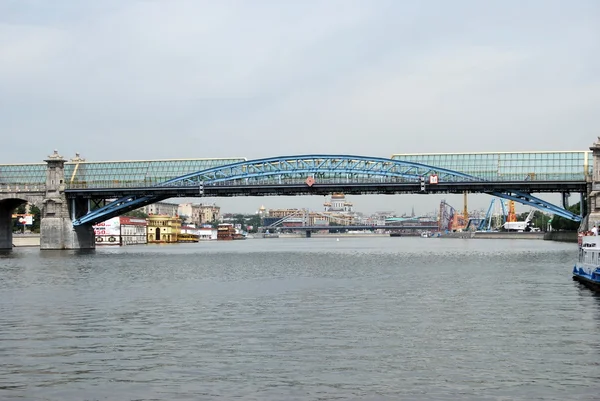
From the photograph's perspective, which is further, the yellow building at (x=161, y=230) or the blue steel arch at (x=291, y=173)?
the yellow building at (x=161, y=230)

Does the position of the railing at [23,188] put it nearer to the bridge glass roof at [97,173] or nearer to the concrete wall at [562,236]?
the bridge glass roof at [97,173]

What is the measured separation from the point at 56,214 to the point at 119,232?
43704 millimetres

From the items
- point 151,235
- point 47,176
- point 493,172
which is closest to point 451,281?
point 493,172

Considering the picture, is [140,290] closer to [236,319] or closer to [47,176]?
[236,319]

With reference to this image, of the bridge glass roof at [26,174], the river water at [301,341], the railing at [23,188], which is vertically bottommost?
the river water at [301,341]

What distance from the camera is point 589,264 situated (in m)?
40.8

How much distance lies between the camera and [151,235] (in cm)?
16988

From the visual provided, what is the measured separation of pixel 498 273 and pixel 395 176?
1643 inches

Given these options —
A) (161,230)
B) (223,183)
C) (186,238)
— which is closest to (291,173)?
(223,183)

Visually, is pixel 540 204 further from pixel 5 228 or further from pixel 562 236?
pixel 562 236

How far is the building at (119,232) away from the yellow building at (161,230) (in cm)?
1302

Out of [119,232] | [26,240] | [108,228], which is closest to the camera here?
[26,240]

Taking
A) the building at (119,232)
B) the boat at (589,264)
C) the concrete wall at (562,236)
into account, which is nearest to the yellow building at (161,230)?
the building at (119,232)

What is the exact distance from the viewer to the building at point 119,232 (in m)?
134
